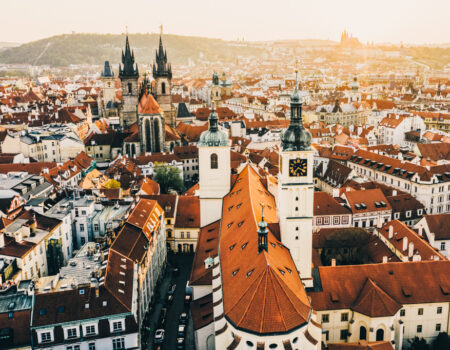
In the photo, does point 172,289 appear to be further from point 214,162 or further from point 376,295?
point 376,295

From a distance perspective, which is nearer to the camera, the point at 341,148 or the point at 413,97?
the point at 341,148

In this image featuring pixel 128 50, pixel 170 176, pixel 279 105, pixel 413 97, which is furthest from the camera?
pixel 413 97

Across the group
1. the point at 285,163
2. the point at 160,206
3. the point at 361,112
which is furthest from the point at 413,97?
Answer: the point at 285,163

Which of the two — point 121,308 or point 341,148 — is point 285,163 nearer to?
point 121,308

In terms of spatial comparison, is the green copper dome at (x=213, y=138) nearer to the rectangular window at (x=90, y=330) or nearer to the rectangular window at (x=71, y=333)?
the rectangular window at (x=90, y=330)

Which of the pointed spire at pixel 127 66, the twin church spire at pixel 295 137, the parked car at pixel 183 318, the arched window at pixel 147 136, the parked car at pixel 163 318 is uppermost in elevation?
the pointed spire at pixel 127 66

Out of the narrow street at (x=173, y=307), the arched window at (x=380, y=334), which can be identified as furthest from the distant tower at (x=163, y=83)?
the arched window at (x=380, y=334)

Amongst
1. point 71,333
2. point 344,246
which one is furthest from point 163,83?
point 71,333
